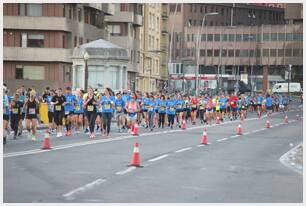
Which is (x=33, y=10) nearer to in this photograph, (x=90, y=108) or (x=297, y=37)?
(x=90, y=108)

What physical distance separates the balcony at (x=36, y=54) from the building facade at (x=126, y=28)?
16.7 metres

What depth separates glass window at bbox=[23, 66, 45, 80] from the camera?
7306cm

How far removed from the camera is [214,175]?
1712 centimetres

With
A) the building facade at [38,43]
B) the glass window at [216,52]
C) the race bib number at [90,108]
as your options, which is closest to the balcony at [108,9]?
the building facade at [38,43]

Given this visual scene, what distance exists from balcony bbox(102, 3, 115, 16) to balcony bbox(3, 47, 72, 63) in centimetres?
1037

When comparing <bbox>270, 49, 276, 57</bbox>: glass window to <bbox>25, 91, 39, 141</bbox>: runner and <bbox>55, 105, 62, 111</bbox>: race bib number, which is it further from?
<bbox>25, 91, 39, 141</bbox>: runner

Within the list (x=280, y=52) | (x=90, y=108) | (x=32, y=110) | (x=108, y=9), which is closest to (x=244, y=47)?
(x=280, y=52)

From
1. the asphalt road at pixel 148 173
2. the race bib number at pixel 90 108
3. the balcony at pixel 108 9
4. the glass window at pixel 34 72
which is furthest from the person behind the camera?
the balcony at pixel 108 9

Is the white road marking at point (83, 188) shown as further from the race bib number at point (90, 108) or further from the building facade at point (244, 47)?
the building facade at point (244, 47)

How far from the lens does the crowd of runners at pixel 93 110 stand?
Result: 28.3 metres

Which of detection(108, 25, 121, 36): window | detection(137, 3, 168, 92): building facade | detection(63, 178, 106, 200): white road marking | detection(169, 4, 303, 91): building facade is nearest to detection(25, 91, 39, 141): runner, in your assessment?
detection(63, 178, 106, 200): white road marking

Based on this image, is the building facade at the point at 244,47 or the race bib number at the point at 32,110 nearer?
the race bib number at the point at 32,110

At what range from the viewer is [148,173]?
670 inches

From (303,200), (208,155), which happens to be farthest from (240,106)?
(303,200)
